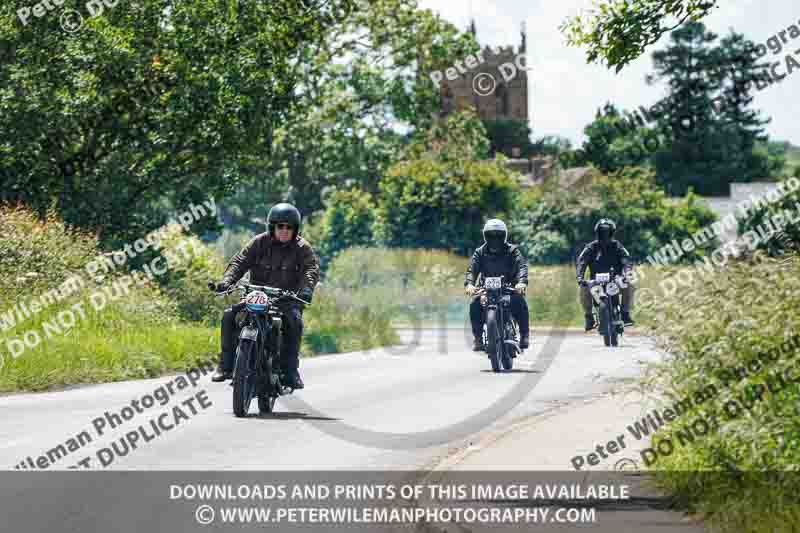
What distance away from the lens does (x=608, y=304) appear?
24.4m

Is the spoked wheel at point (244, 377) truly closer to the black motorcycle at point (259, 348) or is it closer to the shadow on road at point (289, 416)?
the black motorcycle at point (259, 348)

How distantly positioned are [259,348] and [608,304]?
11.3 metres

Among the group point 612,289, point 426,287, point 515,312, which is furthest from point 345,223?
point 515,312

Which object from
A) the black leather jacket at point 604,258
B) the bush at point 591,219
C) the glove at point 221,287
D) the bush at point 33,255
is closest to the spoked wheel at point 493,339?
the black leather jacket at point 604,258

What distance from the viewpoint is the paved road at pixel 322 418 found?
12391 mm

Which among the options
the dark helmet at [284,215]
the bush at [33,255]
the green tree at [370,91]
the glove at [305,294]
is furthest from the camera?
the green tree at [370,91]

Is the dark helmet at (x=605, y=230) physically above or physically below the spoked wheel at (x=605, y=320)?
above

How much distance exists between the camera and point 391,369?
81.4 ft

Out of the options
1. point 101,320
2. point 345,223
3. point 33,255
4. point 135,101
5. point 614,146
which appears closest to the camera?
point 101,320

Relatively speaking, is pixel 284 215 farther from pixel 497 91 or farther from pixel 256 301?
pixel 497 91

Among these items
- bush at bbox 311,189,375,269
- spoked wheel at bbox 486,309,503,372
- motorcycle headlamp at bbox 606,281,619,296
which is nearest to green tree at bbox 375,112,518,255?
bush at bbox 311,189,375,269

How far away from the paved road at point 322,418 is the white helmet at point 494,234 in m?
1.97

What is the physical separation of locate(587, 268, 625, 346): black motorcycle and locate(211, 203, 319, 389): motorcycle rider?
32.2 feet

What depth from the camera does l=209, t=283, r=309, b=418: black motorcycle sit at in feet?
45.9
